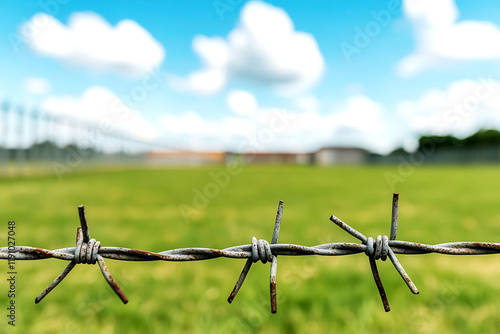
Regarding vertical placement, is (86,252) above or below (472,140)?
below

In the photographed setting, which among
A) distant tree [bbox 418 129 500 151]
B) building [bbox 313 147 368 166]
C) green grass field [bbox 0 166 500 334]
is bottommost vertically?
green grass field [bbox 0 166 500 334]

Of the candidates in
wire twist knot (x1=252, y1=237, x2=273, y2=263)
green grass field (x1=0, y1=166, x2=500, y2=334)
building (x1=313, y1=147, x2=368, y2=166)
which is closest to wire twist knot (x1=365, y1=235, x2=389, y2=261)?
wire twist knot (x1=252, y1=237, x2=273, y2=263)

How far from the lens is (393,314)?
2.09m

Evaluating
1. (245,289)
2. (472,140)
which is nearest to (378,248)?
(245,289)

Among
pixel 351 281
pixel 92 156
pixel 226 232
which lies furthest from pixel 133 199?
pixel 92 156

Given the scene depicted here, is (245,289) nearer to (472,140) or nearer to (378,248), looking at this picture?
(378,248)

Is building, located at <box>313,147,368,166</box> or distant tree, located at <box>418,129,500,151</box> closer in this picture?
distant tree, located at <box>418,129,500,151</box>

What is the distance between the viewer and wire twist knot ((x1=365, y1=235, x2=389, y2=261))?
944 millimetres

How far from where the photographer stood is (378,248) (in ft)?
3.10

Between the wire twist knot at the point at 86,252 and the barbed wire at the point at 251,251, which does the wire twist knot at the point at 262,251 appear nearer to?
the barbed wire at the point at 251,251

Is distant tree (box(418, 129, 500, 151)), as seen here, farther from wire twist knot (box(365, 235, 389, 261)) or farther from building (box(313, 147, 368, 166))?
wire twist knot (box(365, 235, 389, 261))

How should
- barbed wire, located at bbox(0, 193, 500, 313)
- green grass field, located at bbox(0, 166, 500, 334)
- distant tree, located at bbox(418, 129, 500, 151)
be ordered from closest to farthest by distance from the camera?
barbed wire, located at bbox(0, 193, 500, 313)
green grass field, located at bbox(0, 166, 500, 334)
distant tree, located at bbox(418, 129, 500, 151)

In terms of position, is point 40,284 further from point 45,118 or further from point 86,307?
point 45,118

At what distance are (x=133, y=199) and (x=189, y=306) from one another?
650 centimetres
